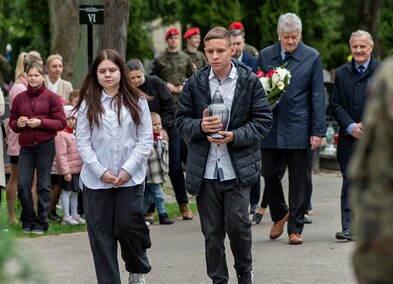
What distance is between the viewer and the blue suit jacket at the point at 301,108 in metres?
10.6

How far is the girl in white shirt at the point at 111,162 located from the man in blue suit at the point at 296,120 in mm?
2899

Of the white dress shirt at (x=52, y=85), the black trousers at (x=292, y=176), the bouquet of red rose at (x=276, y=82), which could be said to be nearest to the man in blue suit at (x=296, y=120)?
the black trousers at (x=292, y=176)

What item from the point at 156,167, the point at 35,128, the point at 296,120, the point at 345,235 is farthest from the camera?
the point at 156,167

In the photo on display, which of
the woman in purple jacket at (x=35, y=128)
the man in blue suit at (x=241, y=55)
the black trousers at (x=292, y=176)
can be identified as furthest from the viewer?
the man in blue suit at (x=241, y=55)

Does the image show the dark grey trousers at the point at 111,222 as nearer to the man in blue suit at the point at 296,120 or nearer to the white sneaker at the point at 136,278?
the white sneaker at the point at 136,278

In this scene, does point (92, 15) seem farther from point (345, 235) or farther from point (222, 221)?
point (222, 221)

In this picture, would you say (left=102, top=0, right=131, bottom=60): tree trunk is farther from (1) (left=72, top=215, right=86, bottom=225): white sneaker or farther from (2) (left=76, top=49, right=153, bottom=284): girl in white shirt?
(2) (left=76, top=49, right=153, bottom=284): girl in white shirt

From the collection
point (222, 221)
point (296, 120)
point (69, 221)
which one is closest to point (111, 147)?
point (222, 221)

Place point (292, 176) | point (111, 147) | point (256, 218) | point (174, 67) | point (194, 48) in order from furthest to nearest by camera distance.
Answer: point (194, 48)
point (174, 67)
point (256, 218)
point (292, 176)
point (111, 147)

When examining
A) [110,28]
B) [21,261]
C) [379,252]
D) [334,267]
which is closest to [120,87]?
[334,267]

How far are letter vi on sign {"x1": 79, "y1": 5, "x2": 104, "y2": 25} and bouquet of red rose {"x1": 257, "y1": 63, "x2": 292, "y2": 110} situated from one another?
12.5 ft

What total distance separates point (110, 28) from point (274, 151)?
15.8 ft

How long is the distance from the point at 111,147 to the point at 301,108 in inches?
127

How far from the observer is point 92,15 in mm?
13812
